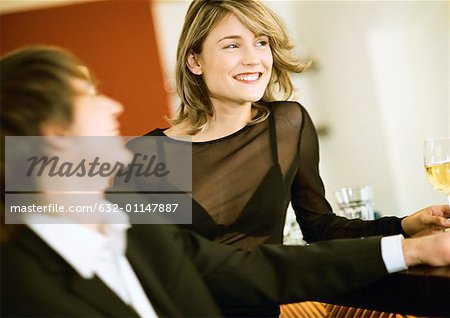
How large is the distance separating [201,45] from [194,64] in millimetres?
49

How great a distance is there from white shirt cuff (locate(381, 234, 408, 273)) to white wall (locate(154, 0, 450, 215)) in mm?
1634

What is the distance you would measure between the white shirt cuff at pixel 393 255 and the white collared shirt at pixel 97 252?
1.07 ft

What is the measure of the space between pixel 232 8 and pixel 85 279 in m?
0.65

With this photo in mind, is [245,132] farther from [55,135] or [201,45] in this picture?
[55,135]

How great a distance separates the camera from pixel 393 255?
0.85 metres

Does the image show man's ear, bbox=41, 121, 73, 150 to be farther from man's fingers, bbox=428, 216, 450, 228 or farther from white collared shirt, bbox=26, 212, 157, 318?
man's fingers, bbox=428, 216, 450, 228

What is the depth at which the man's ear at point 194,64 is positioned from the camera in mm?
1235

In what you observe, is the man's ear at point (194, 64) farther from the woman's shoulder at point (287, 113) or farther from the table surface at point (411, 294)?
the table surface at point (411, 294)

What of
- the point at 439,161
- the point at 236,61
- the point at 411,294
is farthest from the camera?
the point at 236,61

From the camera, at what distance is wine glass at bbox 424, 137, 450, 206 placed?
0.98m

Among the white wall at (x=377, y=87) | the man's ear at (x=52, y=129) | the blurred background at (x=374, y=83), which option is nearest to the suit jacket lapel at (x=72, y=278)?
the man's ear at (x=52, y=129)

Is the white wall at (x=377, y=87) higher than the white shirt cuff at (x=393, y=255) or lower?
higher

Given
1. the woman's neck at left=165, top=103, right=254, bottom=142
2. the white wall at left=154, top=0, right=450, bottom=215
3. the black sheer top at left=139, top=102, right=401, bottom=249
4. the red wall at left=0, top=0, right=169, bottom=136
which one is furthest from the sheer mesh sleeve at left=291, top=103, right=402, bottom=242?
the white wall at left=154, top=0, right=450, bottom=215

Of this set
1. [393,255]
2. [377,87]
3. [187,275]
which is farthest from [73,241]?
[377,87]
